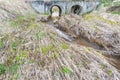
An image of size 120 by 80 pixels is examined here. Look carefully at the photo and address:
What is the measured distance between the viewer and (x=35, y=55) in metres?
7.72

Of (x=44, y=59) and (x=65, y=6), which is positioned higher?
(x=65, y=6)

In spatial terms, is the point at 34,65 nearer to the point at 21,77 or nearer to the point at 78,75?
the point at 21,77

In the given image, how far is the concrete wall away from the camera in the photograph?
59.5 ft

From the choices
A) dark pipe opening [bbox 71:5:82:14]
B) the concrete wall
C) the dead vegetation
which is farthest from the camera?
dark pipe opening [bbox 71:5:82:14]

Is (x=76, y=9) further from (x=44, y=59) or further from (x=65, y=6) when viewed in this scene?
(x=44, y=59)

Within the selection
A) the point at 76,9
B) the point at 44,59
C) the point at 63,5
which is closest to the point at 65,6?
the point at 63,5

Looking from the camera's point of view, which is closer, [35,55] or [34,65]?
[34,65]

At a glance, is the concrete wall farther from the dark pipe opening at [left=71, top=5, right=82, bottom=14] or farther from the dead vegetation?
the dead vegetation

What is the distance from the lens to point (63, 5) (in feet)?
62.0

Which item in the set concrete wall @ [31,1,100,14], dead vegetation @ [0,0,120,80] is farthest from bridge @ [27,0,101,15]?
dead vegetation @ [0,0,120,80]

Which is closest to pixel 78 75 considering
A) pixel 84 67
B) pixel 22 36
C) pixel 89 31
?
pixel 84 67

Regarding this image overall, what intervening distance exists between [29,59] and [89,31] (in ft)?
13.8

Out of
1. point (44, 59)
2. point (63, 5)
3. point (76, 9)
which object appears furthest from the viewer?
Answer: point (76, 9)

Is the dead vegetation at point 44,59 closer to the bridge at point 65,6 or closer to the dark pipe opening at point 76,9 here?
the bridge at point 65,6
